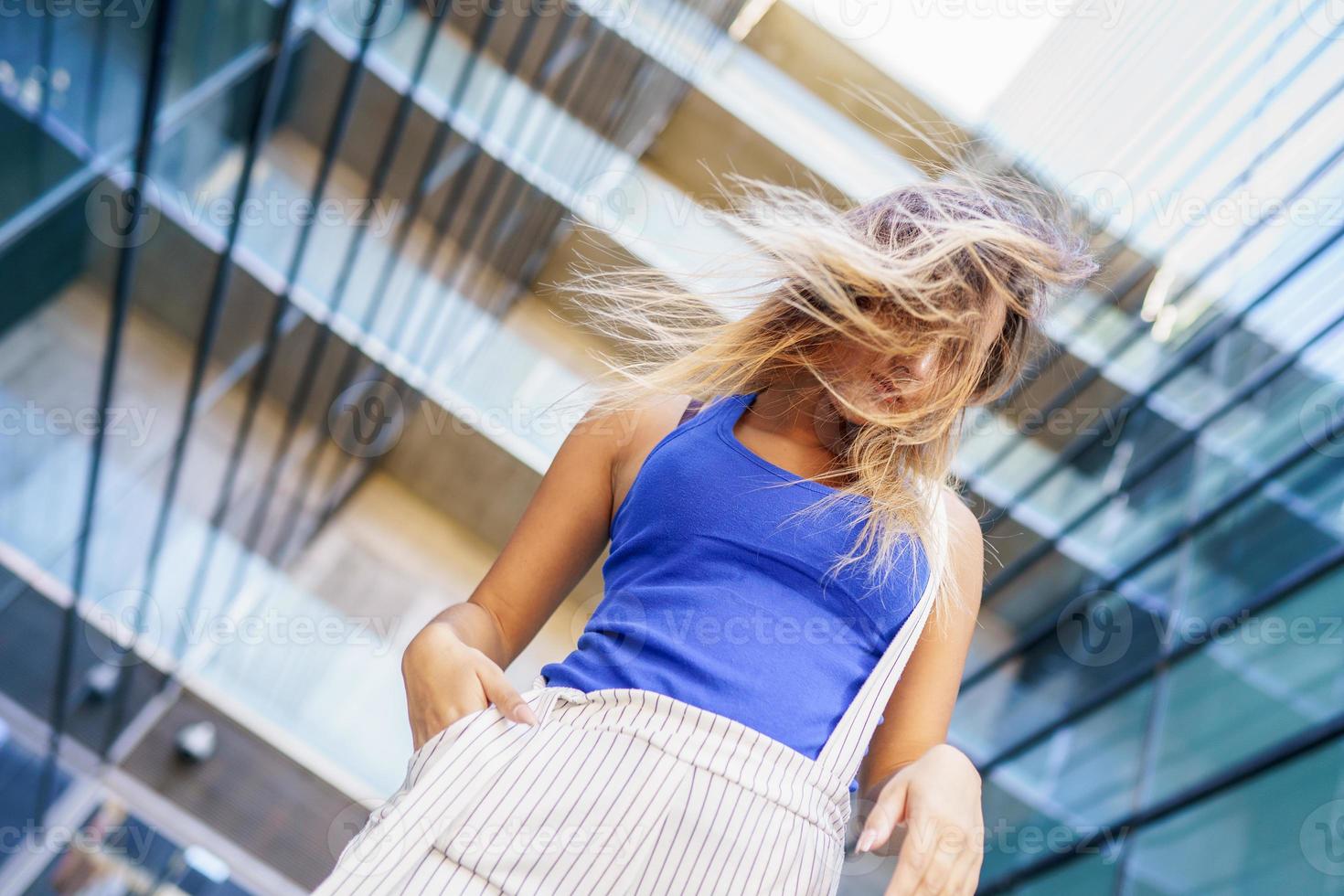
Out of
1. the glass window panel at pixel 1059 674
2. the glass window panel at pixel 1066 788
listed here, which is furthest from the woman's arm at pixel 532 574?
the glass window panel at pixel 1059 674

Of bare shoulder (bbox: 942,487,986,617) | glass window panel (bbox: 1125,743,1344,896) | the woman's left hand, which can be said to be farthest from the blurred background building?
the woman's left hand

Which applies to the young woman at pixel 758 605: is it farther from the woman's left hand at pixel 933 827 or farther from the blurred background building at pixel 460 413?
the blurred background building at pixel 460 413

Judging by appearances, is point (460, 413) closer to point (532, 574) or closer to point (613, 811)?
point (532, 574)

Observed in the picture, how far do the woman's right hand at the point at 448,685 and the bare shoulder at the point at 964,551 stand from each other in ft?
1.86

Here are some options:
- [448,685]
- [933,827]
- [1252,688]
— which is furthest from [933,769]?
[1252,688]

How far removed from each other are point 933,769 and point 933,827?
0.07 meters

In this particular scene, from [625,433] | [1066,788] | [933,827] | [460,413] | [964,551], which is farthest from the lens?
[460,413]

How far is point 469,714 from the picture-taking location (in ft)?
4.09

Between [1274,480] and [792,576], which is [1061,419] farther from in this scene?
[792,576]

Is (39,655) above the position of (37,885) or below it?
above

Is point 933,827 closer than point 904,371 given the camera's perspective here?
Yes

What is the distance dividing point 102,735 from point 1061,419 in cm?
854

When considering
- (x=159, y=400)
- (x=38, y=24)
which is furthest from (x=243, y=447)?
(x=38, y=24)

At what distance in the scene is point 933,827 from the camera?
115cm
